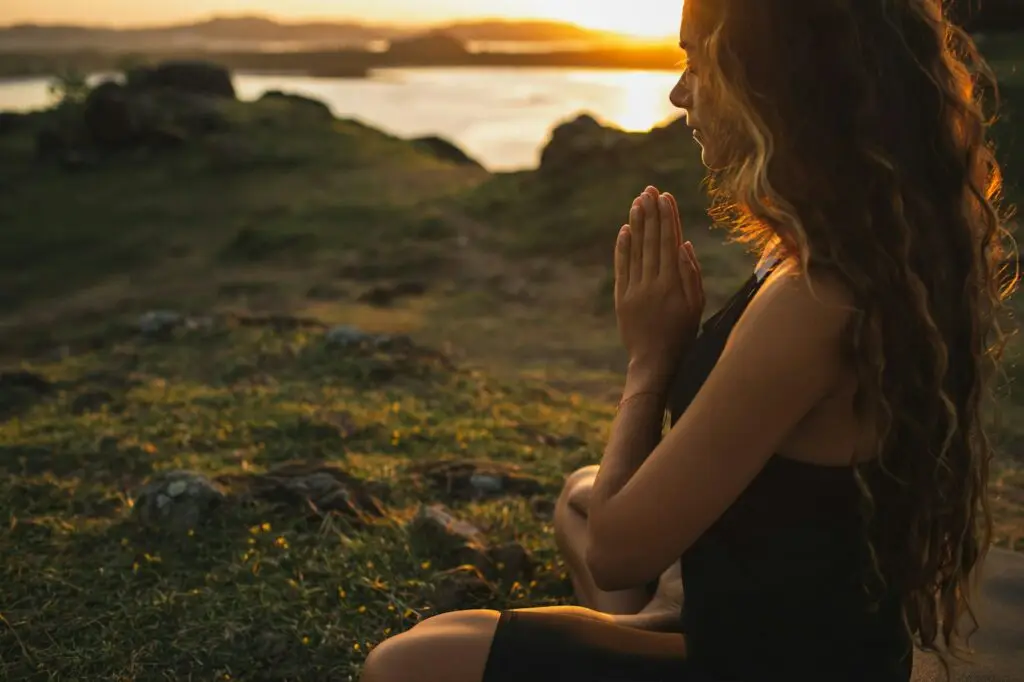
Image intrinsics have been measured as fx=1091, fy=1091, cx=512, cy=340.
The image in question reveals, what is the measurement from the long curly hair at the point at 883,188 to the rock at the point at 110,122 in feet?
80.3

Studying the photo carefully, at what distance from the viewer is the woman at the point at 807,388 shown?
6.66ft

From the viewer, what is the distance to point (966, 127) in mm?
2178

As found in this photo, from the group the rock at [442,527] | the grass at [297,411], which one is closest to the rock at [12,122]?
the grass at [297,411]

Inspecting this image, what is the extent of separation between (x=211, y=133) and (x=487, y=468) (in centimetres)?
2113

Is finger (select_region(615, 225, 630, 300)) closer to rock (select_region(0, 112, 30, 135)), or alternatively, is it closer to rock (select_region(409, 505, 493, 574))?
rock (select_region(409, 505, 493, 574))

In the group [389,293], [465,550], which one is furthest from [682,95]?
[389,293]

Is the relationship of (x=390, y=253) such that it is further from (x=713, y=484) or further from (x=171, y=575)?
(x=713, y=484)

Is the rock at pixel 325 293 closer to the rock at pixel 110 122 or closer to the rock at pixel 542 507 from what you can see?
the rock at pixel 542 507

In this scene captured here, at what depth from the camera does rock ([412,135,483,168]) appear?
26688 millimetres

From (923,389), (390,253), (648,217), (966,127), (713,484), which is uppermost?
(966,127)

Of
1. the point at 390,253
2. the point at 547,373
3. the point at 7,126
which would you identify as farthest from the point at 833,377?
the point at 7,126

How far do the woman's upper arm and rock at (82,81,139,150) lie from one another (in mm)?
24607

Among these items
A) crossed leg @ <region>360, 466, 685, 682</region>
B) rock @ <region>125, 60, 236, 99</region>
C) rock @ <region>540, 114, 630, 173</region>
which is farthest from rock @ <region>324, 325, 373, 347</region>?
rock @ <region>125, 60, 236, 99</region>

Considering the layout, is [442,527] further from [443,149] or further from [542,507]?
[443,149]
